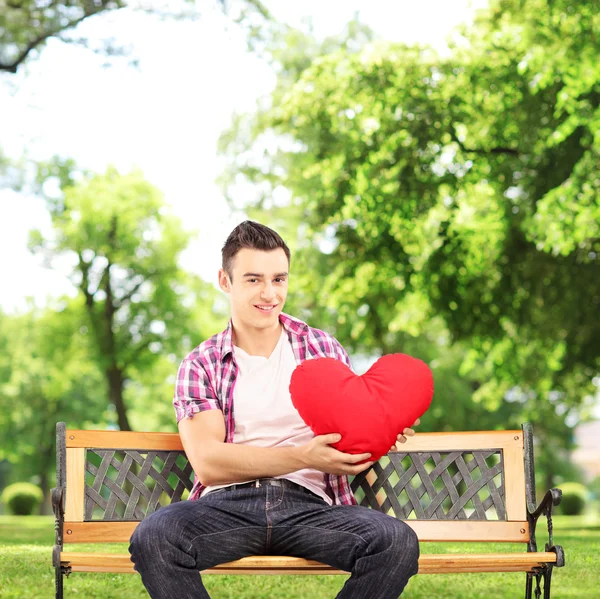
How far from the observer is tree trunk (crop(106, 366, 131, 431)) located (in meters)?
19.9

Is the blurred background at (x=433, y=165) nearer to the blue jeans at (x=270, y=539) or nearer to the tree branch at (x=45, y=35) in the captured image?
the tree branch at (x=45, y=35)

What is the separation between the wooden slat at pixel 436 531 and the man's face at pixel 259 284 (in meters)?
1.23

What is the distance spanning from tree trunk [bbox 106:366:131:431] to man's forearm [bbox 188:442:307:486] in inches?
671

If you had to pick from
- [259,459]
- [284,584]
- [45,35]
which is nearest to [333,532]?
[259,459]

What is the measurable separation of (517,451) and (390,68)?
10016 mm

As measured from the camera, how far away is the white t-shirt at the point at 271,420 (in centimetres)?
331

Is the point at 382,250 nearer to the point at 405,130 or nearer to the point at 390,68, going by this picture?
the point at 405,130

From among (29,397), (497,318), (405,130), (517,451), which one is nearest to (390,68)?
(405,130)

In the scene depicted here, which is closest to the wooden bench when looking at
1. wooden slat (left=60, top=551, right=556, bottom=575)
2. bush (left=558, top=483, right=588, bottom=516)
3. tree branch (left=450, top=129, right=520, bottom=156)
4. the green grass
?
wooden slat (left=60, top=551, right=556, bottom=575)

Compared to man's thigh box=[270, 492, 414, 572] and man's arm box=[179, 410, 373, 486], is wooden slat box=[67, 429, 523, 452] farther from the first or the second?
man's thigh box=[270, 492, 414, 572]

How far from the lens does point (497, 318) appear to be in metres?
13.8

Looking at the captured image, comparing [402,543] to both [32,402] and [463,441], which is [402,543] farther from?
[32,402]

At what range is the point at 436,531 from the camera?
161 inches

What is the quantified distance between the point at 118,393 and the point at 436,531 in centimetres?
1782
